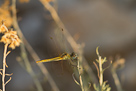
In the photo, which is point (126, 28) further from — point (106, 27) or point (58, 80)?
point (58, 80)

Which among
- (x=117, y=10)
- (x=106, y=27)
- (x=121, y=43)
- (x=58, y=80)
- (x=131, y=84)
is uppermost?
(x=117, y=10)

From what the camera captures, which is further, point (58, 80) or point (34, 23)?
point (34, 23)

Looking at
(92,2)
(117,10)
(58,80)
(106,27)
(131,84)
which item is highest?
(92,2)

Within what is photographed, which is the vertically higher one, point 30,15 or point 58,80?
point 30,15

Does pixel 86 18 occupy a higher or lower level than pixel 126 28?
higher

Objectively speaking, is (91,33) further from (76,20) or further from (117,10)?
(117,10)

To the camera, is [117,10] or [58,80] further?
[117,10]

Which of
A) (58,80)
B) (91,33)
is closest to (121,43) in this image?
(91,33)

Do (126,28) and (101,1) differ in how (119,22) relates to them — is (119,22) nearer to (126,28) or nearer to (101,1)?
(126,28)

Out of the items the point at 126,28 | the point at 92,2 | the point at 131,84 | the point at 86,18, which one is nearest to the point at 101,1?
the point at 92,2
